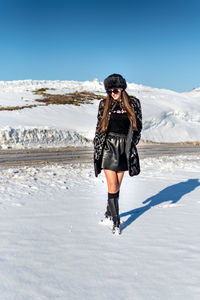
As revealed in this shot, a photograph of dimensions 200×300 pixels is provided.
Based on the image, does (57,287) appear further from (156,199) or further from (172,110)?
(172,110)

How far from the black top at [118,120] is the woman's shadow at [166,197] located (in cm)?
134

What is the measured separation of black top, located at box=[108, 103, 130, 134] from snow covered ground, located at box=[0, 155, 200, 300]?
51.9 inches

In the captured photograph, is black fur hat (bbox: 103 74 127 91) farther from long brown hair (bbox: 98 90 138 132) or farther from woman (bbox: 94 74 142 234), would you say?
long brown hair (bbox: 98 90 138 132)

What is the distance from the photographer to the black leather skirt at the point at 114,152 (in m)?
3.99

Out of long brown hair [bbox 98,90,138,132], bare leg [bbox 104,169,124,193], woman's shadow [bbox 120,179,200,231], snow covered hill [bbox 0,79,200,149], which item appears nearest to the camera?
long brown hair [bbox 98,90,138,132]

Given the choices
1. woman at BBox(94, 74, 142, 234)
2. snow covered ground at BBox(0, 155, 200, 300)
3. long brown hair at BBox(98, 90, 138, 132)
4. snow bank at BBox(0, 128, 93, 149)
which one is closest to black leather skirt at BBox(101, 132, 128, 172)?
woman at BBox(94, 74, 142, 234)

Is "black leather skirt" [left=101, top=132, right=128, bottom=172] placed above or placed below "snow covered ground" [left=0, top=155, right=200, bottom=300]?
above

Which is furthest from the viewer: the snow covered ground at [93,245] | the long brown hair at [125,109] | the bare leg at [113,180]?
the bare leg at [113,180]

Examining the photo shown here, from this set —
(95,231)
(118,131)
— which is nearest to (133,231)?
(95,231)

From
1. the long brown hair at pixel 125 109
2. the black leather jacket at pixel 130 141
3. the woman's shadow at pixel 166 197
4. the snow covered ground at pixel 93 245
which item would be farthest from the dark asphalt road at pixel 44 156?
the long brown hair at pixel 125 109

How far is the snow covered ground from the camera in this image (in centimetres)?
247

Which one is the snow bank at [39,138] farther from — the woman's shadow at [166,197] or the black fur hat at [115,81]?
the black fur hat at [115,81]

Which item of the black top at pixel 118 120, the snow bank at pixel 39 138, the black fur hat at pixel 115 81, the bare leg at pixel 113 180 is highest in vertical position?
the black fur hat at pixel 115 81

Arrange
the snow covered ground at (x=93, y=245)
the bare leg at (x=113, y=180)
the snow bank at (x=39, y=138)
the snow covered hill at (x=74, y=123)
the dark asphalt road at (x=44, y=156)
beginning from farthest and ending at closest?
the snow covered hill at (x=74, y=123)
the snow bank at (x=39, y=138)
the dark asphalt road at (x=44, y=156)
the bare leg at (x=113, y=180)
the snow covered ground at (x=93, y=245)
